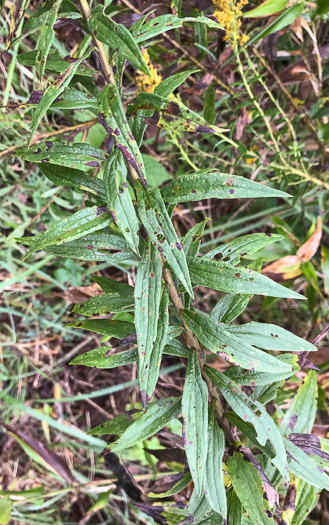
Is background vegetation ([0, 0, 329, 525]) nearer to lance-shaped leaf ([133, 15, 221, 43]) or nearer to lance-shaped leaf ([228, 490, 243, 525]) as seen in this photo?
lance-shaped leaf ([228, 490, 243, 525])

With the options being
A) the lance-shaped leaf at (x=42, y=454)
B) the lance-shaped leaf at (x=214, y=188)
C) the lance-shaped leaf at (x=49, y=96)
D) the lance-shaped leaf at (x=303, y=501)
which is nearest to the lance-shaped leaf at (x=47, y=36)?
the lance-shaped leaf at (x=49, y=96)

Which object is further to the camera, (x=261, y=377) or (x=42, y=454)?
(x=42, y=454)

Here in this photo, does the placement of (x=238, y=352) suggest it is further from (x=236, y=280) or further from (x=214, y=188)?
(x=214, y=188)

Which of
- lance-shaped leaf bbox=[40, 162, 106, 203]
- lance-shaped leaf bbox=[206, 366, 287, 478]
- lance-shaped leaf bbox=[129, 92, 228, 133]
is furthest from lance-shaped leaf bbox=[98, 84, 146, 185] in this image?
lance-shaped leaf bbox=[206, 366, 287, 478]

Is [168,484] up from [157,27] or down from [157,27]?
down

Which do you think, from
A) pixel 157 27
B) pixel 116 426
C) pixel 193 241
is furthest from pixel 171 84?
pixel 116 426

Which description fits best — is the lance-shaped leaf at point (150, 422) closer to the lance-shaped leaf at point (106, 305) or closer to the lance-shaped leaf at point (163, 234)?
the lance-shaped leaf at point (106, 305)

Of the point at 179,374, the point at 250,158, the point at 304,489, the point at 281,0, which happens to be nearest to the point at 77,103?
the point at 281,0
